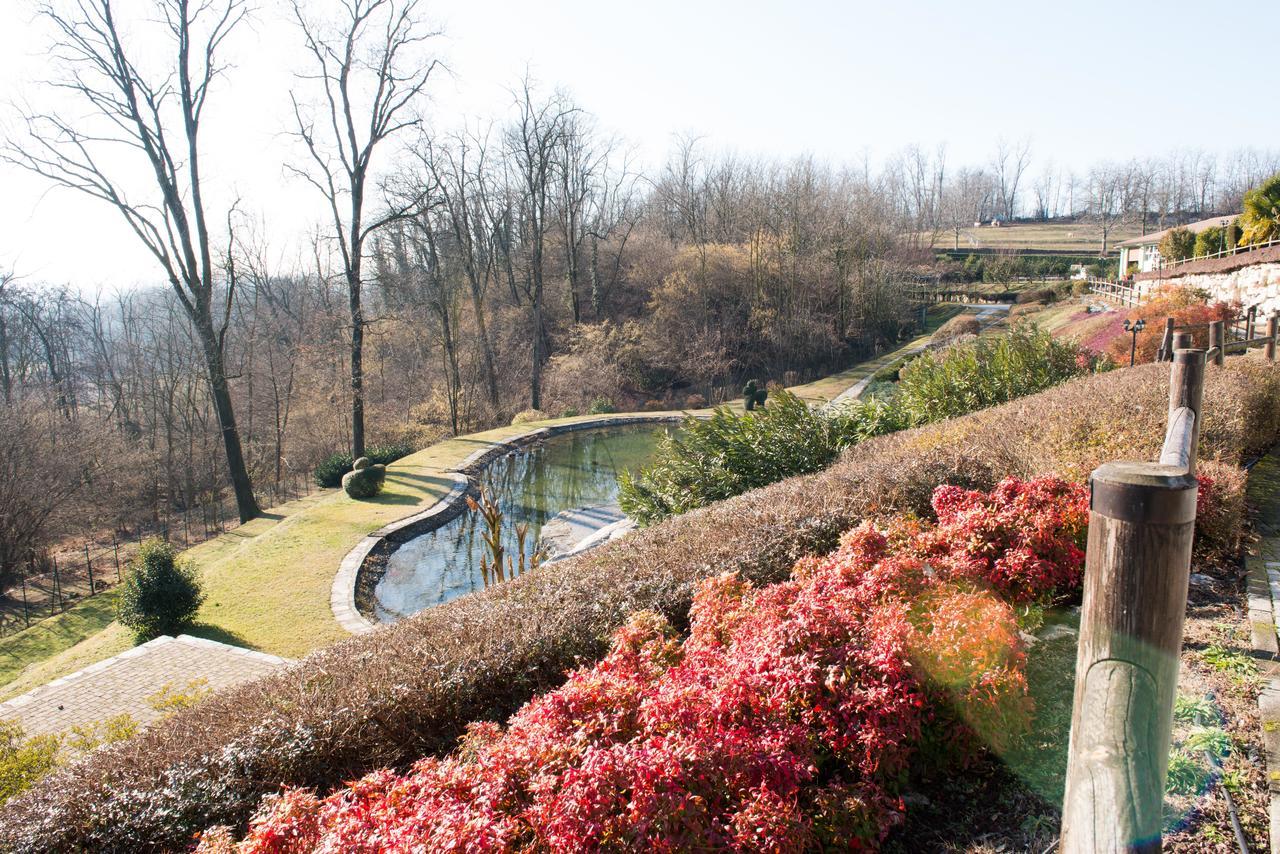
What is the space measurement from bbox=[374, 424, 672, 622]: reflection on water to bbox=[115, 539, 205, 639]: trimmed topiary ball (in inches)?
93.2

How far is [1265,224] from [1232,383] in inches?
680

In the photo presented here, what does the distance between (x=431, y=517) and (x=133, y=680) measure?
6161mm

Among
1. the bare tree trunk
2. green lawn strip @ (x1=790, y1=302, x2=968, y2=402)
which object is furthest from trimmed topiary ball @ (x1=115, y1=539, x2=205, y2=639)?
green lawn strip @ (x1=790, y1=302, x2=968, y2=402)

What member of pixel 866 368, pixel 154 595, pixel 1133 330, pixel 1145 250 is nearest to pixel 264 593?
pixel 154 595

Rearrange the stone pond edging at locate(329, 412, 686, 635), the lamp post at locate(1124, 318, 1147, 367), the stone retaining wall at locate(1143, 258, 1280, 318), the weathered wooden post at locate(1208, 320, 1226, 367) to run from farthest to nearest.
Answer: the stone retaining wall at locate(1143, 258, 1280, 318)
the lamp post at locate(1124, 318, 1147, 367)
the stone pond edging at locate(329, 412, 686, 635)
the weathered wooden post at locate(1208, 320, 1226, 367)

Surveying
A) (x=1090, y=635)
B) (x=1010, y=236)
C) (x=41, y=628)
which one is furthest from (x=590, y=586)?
(x=1010, y=236)

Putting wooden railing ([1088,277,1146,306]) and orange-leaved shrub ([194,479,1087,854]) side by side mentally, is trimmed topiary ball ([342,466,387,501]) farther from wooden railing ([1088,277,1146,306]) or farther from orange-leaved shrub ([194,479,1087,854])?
wooden railing ([1088,277,1146,306])

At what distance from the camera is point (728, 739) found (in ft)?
7.45

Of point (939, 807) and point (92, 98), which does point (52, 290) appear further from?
point (939, 807)

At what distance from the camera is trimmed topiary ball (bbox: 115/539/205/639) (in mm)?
8594

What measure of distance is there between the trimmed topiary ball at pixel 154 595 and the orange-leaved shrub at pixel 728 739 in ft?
24.8

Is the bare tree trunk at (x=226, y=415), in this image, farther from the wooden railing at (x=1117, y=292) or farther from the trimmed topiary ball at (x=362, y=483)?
the wooden railing at (x=1117, y=292)

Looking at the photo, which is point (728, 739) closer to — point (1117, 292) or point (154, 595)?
point (154, 595)

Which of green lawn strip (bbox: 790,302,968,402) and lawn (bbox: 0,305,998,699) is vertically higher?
green lawn strip (bbox: 790,302,968,402)
